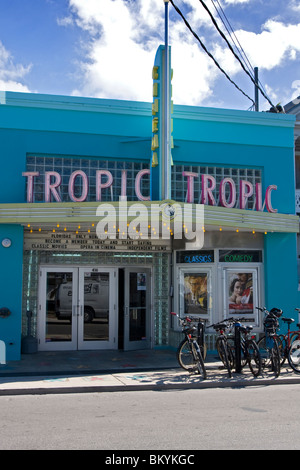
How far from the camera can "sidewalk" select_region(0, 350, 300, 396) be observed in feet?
30.0

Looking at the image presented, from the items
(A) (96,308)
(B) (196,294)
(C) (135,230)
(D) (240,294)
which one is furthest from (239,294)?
(A) (96,308)

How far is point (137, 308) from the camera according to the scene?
14.0 meters

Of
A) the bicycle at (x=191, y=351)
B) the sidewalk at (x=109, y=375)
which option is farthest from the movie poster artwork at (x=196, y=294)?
the bicycle at (x=191, y=351)

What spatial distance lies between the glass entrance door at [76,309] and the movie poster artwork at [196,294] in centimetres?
200

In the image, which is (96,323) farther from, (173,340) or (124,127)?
(124,127)

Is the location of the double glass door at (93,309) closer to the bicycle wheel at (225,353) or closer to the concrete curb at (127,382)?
the concrete curb at (127,382)

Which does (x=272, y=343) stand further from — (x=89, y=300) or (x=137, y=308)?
(x=89, y=300)

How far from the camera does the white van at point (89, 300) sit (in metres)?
13.5

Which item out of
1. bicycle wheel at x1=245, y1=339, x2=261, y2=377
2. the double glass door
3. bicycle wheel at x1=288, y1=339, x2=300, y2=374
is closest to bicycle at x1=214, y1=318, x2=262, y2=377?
bicycle wheel at x1=245, y1=339, x2=261, y2=377

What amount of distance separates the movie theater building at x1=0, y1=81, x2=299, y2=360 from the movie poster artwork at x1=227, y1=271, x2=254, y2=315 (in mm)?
27

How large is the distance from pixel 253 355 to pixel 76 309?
17.6 ft

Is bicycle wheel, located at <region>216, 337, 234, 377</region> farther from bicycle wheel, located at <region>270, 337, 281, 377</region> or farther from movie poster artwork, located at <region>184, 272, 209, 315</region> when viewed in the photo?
movie poster artwork, located at <region>184, 272, 209, 315</region>
